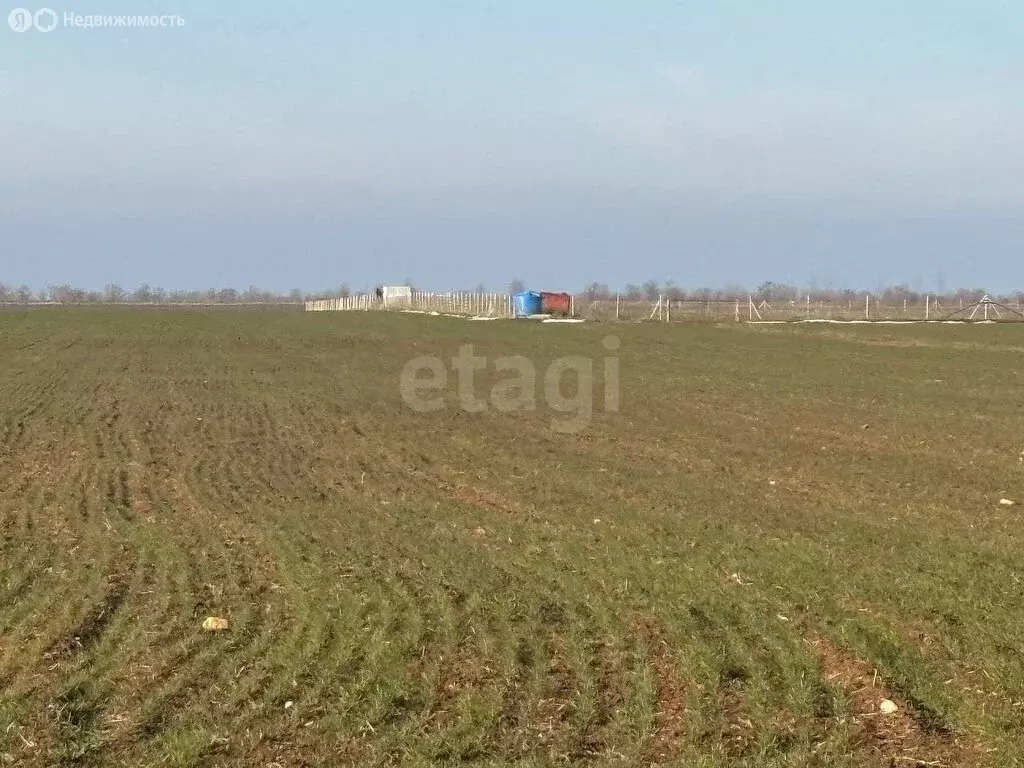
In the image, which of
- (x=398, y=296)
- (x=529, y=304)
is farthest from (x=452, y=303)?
(x=398, y=296)

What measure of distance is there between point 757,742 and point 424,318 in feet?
199

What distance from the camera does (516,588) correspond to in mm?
9352

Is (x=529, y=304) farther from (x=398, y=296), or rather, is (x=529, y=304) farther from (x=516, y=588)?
(x=516, y=588)

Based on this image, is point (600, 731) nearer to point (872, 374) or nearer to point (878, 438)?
point (878, 438)

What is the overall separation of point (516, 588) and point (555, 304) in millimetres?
63246

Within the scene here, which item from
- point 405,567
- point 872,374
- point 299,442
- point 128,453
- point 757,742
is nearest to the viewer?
point 757,742

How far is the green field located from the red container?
49.3m

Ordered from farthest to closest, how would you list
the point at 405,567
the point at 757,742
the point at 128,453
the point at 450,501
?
the point at 128,453 < the point at 450,501 < the point at 405,567 < the point at 757,742

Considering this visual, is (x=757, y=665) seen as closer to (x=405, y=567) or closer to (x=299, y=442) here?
(x=405, y=567)

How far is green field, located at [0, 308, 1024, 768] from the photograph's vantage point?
623 centimetres

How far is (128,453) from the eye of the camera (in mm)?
17953

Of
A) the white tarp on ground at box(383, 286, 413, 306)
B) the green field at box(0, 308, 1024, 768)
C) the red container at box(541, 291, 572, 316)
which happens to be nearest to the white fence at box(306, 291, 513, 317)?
the white tarp on ground at box(383, 286, 413, 306)

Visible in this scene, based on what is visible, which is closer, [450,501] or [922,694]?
[922,694]

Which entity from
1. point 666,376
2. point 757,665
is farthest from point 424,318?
point 757,665
